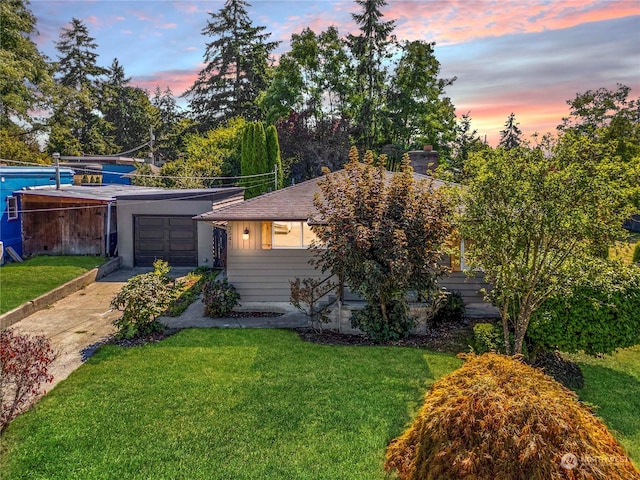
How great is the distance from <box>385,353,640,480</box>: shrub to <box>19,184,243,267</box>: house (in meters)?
14.1

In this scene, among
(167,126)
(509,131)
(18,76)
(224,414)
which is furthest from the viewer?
(167,126)

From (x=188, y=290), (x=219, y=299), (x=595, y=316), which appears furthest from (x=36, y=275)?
(x=595, y=316)

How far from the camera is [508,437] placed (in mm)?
3215

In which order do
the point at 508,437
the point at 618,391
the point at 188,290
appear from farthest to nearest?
the point at 188,290
the point at 618,391
the point at 508,437

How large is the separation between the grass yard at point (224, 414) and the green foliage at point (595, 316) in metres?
1.74

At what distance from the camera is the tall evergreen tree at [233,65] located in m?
40.7

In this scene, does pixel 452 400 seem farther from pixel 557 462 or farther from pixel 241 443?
pixel 241 443

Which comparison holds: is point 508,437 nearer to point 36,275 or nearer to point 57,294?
point 57,294

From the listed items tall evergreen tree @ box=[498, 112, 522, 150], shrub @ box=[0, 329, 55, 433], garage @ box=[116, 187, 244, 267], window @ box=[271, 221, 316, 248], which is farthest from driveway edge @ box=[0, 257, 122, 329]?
tall evergreen tree @ box=[498, 112, 522, 150]

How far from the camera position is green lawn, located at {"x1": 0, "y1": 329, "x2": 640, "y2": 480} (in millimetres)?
4887

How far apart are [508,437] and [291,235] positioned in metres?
8.57

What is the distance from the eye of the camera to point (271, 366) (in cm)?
750

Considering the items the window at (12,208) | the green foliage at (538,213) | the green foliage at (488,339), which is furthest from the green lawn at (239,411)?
the window at (12,208)

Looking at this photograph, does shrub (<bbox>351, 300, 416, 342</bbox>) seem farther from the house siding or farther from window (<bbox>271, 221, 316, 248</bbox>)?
window (<bbox>271, 221, 316, 248</bbox>)
